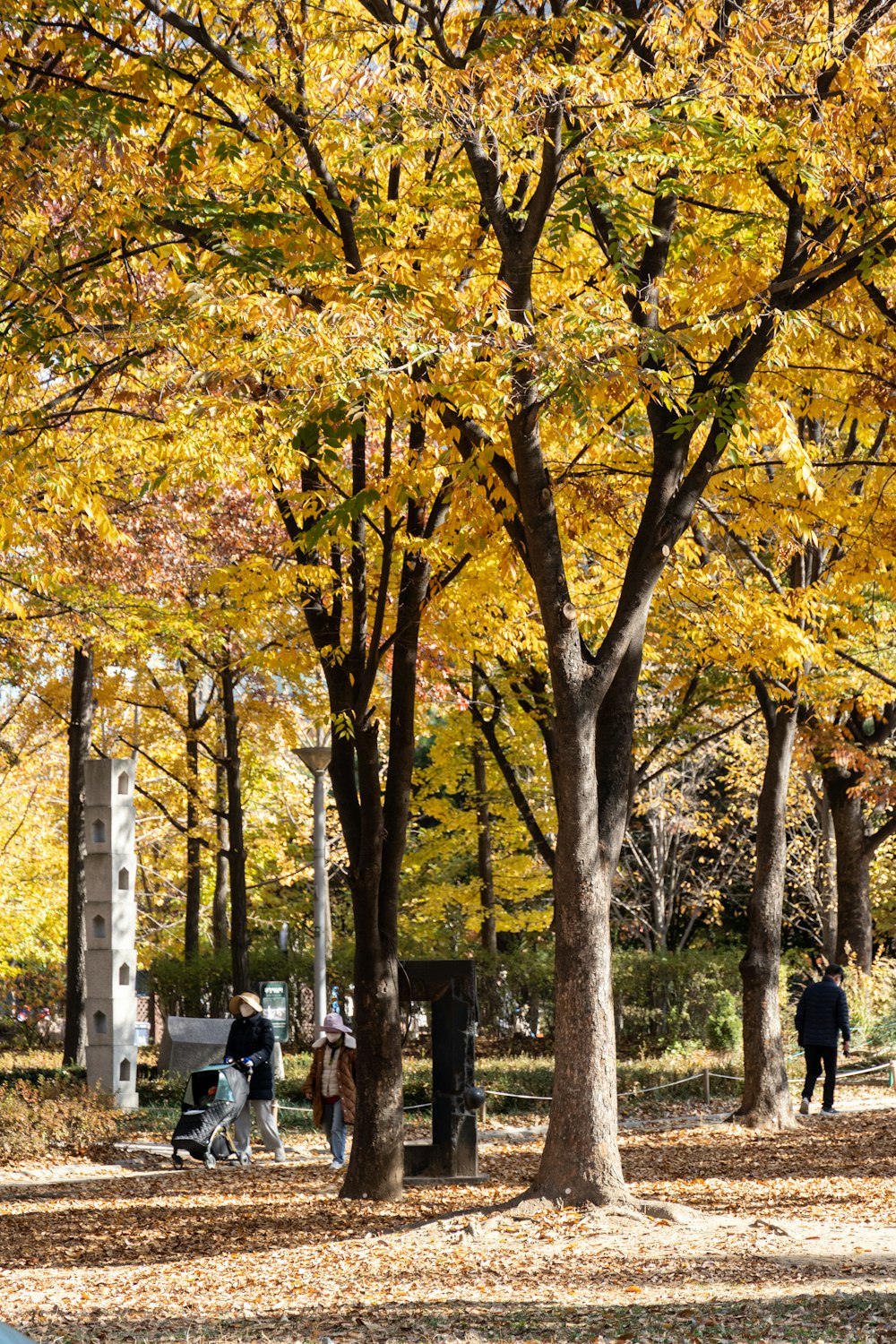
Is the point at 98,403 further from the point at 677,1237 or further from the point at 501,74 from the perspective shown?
the point at 677,1237

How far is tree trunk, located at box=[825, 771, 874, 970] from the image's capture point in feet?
68.8

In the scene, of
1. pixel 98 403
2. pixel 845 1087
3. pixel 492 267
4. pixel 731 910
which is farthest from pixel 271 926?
pixel 492 267

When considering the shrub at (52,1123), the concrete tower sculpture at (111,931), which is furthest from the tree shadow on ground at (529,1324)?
the concrete tower sculpture at (111,931)

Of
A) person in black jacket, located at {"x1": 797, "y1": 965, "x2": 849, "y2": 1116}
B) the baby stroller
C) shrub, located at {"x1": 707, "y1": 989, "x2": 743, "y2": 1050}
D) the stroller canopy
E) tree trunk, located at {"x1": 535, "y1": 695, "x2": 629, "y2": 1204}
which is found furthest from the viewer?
shrub, located at {"x1": 707, "y1": 989, "x2": 743, "y2": 1050}

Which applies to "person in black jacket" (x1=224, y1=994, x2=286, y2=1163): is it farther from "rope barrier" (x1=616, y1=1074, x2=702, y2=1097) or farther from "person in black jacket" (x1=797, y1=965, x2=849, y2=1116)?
"person in black jacket" (x1=797, y1=965, x2=849, y2=1116)

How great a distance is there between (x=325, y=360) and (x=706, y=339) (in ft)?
11.9

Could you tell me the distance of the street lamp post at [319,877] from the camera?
18250mm

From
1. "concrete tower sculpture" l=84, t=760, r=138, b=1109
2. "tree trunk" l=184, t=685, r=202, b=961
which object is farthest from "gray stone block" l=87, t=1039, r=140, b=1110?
"tree trunk" l=184, t=685, r=202, b=961

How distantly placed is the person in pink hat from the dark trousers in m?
5.93

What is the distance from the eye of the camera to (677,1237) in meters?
8.46

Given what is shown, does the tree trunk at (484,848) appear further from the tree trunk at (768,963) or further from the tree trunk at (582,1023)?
the tree trunk at (582,1023)

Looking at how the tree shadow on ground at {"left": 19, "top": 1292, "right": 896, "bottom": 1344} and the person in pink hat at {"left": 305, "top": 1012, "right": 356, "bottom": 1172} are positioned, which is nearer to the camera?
the tree shadow on ground at {"left": 19, "top": 1292, "right": 896, "bottom": 1344}

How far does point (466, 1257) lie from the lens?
8.30 metres

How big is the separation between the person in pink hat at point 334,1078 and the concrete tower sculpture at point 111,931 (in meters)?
4.76
